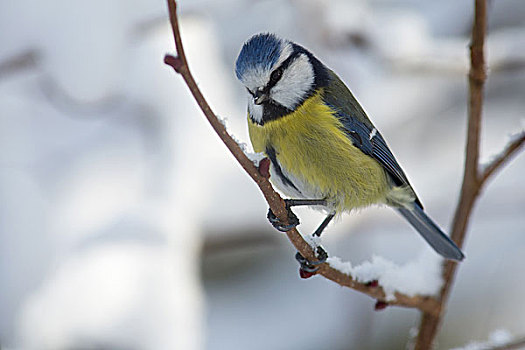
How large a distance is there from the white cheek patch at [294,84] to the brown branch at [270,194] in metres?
0.33

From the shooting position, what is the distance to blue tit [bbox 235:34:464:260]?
982mm

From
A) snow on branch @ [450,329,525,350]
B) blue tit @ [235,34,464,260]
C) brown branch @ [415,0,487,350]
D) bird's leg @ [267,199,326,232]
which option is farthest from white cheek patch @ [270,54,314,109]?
snow on branch @ [450,329,525,350]

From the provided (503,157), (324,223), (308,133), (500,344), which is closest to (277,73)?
Answer: (308,133)

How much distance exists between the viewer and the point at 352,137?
3.58 ft

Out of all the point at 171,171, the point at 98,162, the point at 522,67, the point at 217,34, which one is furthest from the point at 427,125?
the point at 98,162

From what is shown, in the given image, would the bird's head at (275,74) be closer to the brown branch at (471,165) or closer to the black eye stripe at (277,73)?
the black eye stripe at (277,73)

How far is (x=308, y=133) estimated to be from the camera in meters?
1.03

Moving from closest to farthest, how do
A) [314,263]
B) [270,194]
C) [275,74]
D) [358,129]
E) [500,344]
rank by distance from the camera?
[270,194] < [314,263] < [500,344] < [275,74] < [358,129]

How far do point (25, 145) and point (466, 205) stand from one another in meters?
1.56

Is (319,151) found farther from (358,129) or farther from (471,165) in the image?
(471,165)

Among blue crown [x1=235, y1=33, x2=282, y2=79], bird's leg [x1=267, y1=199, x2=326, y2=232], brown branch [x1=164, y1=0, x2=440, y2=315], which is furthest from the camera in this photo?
blue crown [x1=235, y1=33, x2=282, y2=79]

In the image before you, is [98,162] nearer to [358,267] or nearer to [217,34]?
[217,34]

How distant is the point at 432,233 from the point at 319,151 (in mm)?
339

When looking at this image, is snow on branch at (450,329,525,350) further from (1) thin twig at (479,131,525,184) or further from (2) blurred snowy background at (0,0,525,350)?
(2) blurred snowy background at (0,0,525,350)
